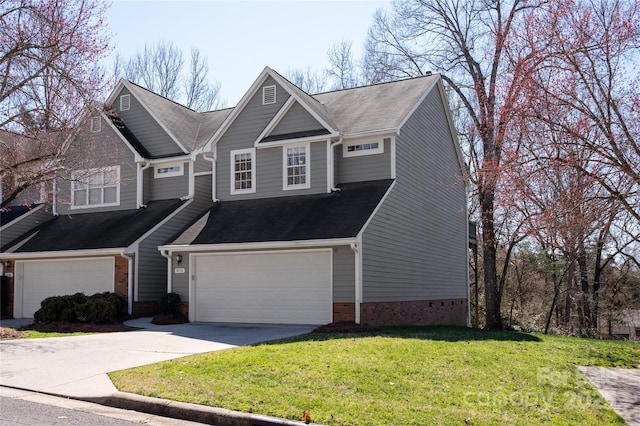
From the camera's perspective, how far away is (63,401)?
27.0ft

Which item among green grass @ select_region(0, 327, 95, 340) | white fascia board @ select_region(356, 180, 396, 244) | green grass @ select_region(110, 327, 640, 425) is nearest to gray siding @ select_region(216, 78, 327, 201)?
white fascia board @ select_region(356, 180, 396, 244)

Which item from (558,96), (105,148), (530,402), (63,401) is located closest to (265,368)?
(63,401)

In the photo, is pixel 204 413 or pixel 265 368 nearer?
pixel 204 413

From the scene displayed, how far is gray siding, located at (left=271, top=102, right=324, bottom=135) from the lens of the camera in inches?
803

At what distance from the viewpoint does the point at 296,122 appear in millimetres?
20688

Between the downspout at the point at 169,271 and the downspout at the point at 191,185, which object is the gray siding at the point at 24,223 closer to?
the downspout at the point at 191,185

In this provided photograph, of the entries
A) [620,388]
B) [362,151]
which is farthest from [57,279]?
[620,388]

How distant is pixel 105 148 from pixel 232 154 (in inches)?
238

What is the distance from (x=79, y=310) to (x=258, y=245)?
603 cm

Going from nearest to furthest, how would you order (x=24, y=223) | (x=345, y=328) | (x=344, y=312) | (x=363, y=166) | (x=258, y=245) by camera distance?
(x=345, y=328), (x=344, y=312), (x=258, y=245), (x=363, y=166), (x=24, y=223)

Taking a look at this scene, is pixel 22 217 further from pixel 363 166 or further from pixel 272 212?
pixel 363 166

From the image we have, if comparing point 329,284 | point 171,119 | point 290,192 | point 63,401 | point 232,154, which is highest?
point 171,119

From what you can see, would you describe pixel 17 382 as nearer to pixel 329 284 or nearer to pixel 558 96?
pixel 329 284

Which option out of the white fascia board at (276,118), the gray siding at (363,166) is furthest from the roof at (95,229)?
the gray siding at (363,166)
